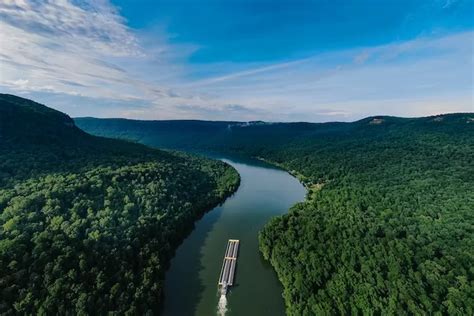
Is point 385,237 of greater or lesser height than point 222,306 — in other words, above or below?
above

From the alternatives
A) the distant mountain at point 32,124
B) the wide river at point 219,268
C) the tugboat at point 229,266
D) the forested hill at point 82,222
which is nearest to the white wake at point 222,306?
the wide river at point 219,268

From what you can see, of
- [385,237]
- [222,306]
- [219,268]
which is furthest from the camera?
[385,237]

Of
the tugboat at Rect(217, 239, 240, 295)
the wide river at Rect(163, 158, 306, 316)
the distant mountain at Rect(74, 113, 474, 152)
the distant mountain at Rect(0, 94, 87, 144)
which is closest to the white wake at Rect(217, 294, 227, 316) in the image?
the wide river at Rect(163, 158, 306, 316)

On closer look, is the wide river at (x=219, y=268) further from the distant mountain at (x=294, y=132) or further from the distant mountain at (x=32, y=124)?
the distant mountain at (x=294, y=132)

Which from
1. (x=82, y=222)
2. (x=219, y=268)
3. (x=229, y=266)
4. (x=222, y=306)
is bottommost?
(x=222, y=306)

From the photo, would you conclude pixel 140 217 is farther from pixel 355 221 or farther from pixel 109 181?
pixel 355 221

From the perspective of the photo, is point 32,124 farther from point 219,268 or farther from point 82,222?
point 219,268

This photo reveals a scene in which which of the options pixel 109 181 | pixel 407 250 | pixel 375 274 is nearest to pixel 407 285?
pixel 375 274

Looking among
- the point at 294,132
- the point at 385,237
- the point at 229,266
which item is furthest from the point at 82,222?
the point at 294,132

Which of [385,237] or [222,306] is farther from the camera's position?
[385,237]
